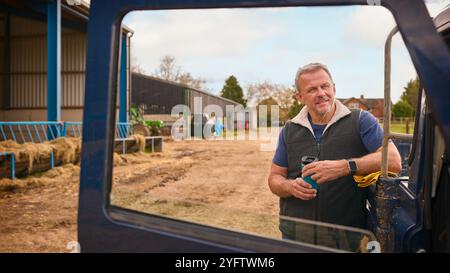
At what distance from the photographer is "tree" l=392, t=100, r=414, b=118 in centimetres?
152

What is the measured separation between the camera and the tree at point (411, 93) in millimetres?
1386

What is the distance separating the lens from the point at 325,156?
153cm

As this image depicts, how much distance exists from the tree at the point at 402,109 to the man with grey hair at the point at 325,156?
90mm

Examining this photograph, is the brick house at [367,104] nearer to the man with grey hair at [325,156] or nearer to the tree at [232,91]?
the man with grey hair at [325,156]

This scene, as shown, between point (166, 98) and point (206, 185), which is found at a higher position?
point (166, 98)

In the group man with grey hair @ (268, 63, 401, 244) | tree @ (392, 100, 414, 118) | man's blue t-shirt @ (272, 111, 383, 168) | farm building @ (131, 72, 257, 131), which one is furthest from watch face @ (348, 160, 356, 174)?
farm building @ (131, 72, 257, 131)

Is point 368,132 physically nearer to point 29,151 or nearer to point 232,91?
point 232,91

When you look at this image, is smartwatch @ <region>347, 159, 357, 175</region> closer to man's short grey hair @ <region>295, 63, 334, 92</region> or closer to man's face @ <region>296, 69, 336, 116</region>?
man's face @ <region>296, 69, 336, 116</region>

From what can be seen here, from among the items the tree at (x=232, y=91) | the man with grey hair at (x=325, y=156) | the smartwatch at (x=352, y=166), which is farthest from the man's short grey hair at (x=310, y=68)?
the smartwatch at (x=352, y=166)

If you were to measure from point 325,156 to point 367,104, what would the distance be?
24 cm

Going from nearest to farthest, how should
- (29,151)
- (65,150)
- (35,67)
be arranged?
1. (29,151)
2. (65,150)
3. (35,67)

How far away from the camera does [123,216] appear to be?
3.71ft

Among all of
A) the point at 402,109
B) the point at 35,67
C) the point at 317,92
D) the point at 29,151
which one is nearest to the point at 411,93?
the point at 402,109

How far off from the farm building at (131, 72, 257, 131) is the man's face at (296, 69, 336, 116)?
0.26m
